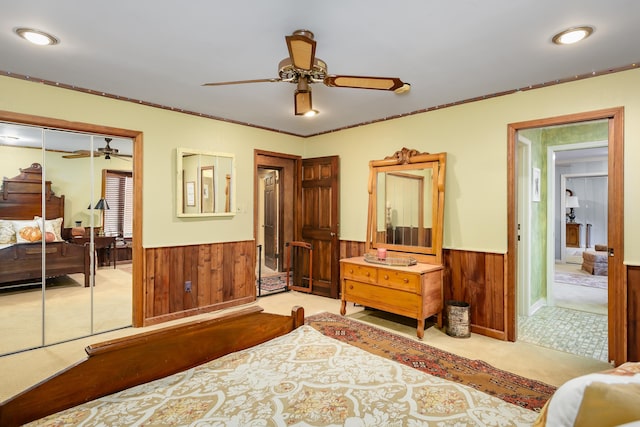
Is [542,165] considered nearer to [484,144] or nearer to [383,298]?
[484,144]

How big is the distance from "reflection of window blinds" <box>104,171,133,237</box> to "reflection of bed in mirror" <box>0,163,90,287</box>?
0.38m

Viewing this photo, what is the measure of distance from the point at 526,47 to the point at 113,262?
173 inches

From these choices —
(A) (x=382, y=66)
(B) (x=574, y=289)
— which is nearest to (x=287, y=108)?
(A) (x=382, y=66)

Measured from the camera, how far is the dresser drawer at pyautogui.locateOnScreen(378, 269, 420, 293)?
11.2 feet

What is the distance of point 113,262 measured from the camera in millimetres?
3850

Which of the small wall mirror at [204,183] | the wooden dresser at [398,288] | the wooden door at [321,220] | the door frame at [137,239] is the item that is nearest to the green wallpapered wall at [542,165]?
the wooden dresser at [398,288]

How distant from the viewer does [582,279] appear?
6219 millimetres

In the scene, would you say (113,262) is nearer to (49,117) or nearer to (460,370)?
(49,117)

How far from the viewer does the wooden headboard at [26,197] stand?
3.07 m

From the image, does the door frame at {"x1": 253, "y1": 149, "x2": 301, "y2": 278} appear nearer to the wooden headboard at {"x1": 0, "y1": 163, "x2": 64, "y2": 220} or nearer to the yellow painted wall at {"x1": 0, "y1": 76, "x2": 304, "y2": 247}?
the yellow painted wall at {"x1": 0, "y1": 76, "x2": 304, "y2": 247}

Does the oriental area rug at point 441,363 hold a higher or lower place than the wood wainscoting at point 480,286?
lower

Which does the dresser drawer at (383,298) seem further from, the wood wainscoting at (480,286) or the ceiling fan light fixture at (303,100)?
the ceiling fan light fixture at (303,100)

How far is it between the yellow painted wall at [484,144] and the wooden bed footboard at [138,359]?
256 centimetres

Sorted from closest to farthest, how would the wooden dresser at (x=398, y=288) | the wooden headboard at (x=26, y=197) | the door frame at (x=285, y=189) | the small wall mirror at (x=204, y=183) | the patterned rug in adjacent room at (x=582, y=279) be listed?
1. the wooden headboard at (x=26, y=197)
2. the wooden dresser at (x=398, y=288)
3. the small wall mirror at (x=204, y=183)
4. the door frame at (x=285, y=189)
5. the patterned rug in adjacent room at (x=582, y=279)
